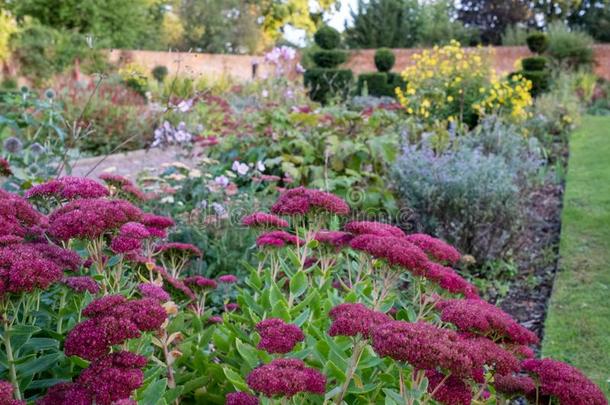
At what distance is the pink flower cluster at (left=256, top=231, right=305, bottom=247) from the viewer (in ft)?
7.22

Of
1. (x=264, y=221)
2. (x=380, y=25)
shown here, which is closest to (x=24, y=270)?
(x=264, y=221)

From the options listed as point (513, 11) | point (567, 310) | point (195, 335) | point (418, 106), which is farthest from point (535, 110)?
point (513, 11)

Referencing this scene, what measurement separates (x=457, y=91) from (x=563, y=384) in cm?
828

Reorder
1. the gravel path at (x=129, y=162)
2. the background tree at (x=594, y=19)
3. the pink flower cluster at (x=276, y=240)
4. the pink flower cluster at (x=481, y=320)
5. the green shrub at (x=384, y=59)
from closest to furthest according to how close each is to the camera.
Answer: the pink flower cluster at (x=481, y=320) < the pink flower cluster at (x=276, y=240) < the gravel path at (x=129, y=162) < the green shrub at (x=384, y=59) < the background tree at (x=594, y=19)

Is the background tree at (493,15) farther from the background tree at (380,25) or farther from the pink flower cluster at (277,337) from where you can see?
the pink flower cluster at (277,337)

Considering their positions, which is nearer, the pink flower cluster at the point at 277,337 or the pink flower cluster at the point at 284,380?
the pink flower cluster at the point at 284,380

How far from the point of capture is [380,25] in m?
31.8

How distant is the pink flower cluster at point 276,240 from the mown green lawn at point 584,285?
5.61ft

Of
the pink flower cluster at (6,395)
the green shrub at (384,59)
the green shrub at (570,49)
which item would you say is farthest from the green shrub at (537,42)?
the pink flower cluster at (6,395)

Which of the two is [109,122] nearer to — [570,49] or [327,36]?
[327,36]

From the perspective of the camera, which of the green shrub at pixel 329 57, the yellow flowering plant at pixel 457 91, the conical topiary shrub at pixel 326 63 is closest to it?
the yellow flowering plant at pixel 457 91

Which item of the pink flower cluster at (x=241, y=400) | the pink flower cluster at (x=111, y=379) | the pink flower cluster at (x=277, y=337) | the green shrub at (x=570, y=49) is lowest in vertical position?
the pink flower cluster at (x=241, y=400)

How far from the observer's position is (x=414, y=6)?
110 ft

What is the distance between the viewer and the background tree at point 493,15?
3409 centimetres
